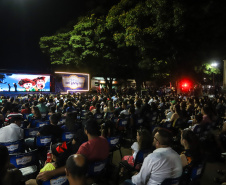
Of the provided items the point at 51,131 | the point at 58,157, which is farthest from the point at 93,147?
the point at 51,131

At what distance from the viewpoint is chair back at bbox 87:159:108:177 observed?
309cm

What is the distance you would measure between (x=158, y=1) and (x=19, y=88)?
18.2 metres

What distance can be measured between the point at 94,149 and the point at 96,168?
30cm

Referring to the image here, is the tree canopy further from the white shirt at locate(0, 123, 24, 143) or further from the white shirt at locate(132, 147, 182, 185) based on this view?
the white shirt at locate(132, 147, 182, 185)

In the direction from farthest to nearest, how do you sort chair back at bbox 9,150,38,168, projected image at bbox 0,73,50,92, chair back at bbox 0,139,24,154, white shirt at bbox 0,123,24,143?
projected image at bbox 0,73,50,92 → white shirt at bbox 0,123,24,143 → chair back at bbox 0,139,24,154 → chair back at bbox 9,150,38,168

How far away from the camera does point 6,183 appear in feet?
7.48

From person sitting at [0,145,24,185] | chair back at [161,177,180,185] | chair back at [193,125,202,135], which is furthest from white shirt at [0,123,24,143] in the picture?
chair back at [193,125,202,135]

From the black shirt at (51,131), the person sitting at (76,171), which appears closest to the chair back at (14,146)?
the black shirt at (51,131)

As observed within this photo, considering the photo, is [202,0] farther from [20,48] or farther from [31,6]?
[20,48]

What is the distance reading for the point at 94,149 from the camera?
3.31 metres

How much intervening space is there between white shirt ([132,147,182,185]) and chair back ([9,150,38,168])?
1916 millimetres

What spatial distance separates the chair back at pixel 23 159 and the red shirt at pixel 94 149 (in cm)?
89

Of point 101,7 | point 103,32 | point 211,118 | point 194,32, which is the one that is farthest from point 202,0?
point 101,7

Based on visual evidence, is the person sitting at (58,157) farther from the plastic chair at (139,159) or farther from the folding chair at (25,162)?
the plastic chair at (139,159)
